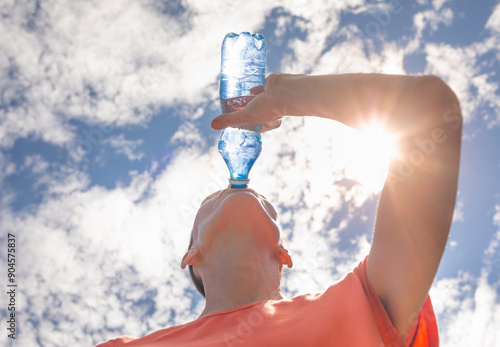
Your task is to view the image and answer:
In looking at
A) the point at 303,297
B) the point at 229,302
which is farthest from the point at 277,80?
the point at 229,302

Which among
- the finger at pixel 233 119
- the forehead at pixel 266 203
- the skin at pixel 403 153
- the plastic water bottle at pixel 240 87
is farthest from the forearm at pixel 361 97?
the plastic water bottle at pixel 240 87

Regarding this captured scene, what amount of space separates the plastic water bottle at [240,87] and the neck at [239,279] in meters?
1.03

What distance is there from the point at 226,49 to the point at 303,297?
3.05 metres

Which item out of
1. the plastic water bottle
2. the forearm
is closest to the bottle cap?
the plastic water bottle

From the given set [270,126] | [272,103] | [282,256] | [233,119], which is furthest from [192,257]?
[272,103]

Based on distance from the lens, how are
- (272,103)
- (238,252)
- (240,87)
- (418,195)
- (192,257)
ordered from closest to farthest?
1. (418,195)
2. (272,103)
3. (238,252)
4. (192,257)
5. (240,87)

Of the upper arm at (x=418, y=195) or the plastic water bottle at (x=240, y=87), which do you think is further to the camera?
the plastic water bottle at (x=240, y=87)

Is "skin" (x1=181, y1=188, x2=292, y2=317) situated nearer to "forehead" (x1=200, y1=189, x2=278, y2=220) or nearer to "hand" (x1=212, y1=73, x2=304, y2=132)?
"forehead" (x1=200, y1=189, x2=278, y2=220)

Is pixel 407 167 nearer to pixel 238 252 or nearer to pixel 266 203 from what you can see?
pixel 238 252

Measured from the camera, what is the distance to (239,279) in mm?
2801

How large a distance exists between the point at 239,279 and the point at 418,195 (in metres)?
1.48

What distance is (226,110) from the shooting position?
3.78 metres

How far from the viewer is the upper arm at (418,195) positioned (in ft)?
5.35

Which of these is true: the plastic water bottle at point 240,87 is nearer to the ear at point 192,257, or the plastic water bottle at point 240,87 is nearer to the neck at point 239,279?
the ear at point 192,257
